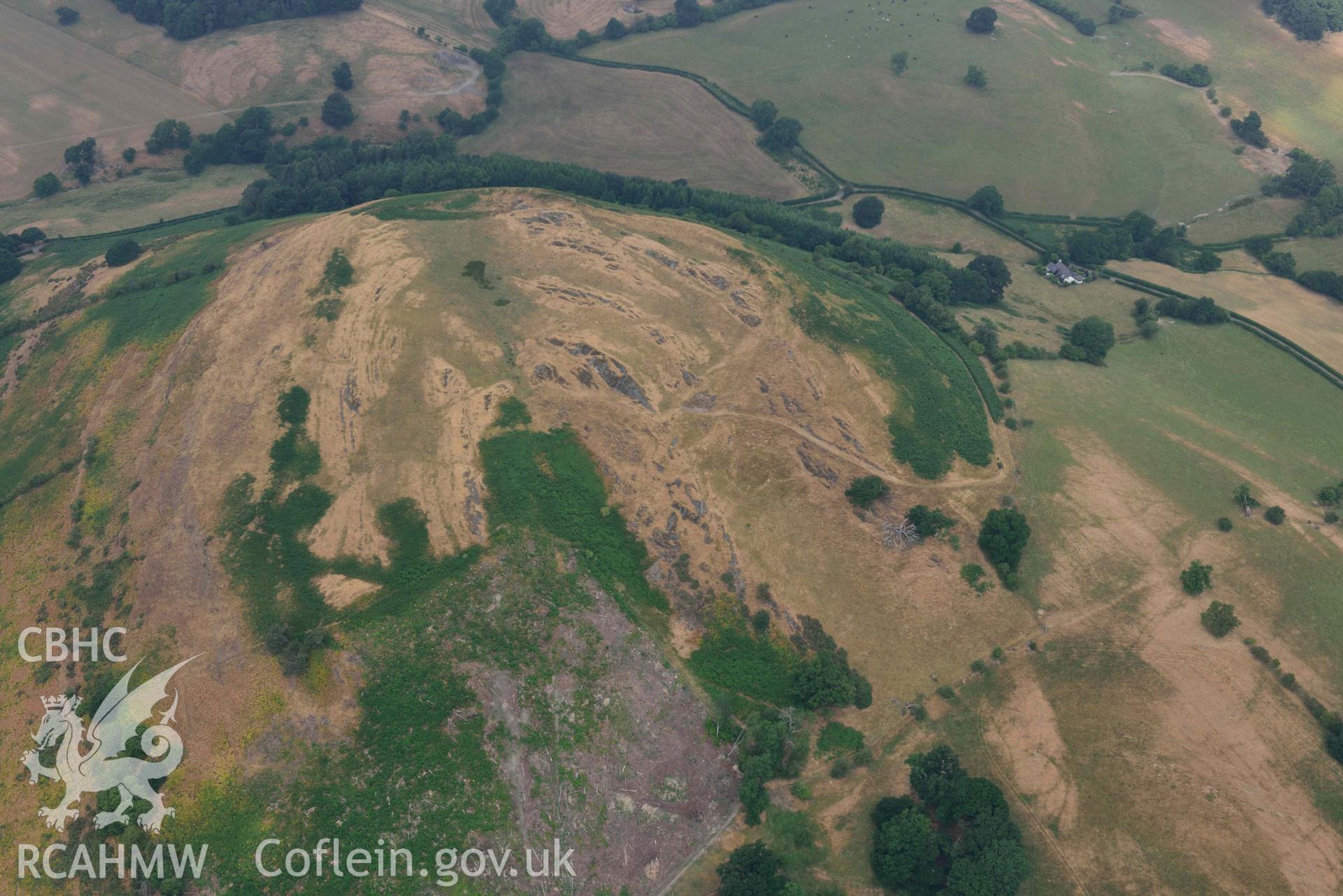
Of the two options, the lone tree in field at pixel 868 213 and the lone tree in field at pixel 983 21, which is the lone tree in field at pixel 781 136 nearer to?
the lone tree in field at pixel 868 213

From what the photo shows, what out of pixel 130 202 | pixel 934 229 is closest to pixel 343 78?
pixel 130 202

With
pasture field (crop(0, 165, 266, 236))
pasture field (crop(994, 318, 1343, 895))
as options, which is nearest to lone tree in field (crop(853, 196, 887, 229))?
pasture field (crop(994, 318, 1343, 895))

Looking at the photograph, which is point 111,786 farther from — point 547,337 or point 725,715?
point 547,337

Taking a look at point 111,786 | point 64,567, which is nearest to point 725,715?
point 111,786

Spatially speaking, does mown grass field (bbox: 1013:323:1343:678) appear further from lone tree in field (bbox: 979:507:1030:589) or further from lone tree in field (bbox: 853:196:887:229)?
lone tree in field (bbox: 853:196:887:229)

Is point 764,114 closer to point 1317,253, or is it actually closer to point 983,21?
point 983,21

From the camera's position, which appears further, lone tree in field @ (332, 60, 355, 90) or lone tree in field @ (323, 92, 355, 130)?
lone tree in field @ (332, 60, 355, 90)

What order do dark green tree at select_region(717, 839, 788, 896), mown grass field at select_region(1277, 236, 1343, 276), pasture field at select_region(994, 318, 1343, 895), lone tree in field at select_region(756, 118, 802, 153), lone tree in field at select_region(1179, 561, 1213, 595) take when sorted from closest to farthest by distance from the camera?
dark green tree at select_region(717, 839, 788, 896)
pasture field at select_region(994, 318, 1343, 895)
lone tree in field at select_region(1179, 561, 1213, 595)
mown grass field at select_region(1277, 236, 1343, 276)
lone tree in field at select_region(756, 118, 802, 153)
